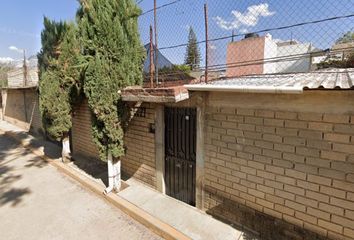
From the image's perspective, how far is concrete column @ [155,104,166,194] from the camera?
4684 millimetres

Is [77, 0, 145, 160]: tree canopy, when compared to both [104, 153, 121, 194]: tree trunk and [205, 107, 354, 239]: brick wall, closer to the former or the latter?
[104, 153, 121, 194]: tree trunk

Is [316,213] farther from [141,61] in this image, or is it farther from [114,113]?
[141,61]

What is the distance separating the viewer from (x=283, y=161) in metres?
3.12

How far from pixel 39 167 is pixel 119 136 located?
403 cm

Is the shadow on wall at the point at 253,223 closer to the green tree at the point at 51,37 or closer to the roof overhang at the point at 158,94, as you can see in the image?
the roof overhang at the point at 158,94

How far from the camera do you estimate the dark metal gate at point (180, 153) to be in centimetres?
429

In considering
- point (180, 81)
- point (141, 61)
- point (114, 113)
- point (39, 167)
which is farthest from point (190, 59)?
point (39, 167)

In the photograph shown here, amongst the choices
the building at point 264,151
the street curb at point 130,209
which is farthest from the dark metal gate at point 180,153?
the street curb at point 130,209

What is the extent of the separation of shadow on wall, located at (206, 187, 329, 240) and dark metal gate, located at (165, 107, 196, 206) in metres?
0.57

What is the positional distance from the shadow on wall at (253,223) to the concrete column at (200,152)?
6.6 inches

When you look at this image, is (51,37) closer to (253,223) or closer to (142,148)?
(142,148)

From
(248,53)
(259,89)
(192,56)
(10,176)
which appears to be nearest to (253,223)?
(259,89)

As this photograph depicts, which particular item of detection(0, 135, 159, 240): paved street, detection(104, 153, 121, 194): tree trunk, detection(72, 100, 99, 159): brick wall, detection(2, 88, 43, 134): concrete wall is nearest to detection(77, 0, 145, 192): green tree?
detection(104, 153, 121, 194): tree trunk

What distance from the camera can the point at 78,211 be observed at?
4.53 metres
